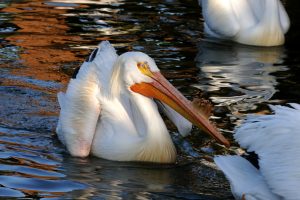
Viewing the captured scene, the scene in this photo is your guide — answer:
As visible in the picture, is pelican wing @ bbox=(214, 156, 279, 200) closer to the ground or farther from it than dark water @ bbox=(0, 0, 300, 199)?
farther from it

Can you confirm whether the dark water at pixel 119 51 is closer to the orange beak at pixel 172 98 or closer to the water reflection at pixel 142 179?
the water reflection at pixel 142 179

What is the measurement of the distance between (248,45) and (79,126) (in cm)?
403

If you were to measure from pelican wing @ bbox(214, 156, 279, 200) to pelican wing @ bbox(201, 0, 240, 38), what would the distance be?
4.76m

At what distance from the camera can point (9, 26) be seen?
963 cm

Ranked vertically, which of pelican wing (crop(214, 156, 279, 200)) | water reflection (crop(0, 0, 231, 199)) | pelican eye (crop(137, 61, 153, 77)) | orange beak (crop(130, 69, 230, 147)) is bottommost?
water reflection (crop(0, 0, 231, 199))

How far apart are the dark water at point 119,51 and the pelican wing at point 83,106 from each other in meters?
0.11

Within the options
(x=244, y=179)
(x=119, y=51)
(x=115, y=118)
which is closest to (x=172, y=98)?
(x=115, y=118)

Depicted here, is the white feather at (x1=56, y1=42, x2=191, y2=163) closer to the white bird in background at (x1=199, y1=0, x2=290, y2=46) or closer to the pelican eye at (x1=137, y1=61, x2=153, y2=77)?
the pelican eye at (x1=137, y1=61, x2=153, y2=77)

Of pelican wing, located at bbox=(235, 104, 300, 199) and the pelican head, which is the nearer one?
pelican wing, located at bbox=(235, 104, 300, 199)

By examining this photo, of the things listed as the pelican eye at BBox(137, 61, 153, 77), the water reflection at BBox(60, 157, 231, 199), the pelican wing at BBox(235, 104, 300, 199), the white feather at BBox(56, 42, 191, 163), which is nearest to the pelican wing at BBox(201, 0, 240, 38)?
the white feather at BBox(56, 42, 191, 163)

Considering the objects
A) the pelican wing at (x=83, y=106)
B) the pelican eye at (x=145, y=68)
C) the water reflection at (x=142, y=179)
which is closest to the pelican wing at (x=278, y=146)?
the water reflection at (x=142, y=179)

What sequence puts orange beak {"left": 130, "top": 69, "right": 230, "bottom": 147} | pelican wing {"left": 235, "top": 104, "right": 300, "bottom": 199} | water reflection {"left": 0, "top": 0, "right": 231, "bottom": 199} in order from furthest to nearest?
orange beak {"left": 130, "top": 69, "right": 230, "bottom": 147}, water reflection {"left": 0, "top": 0, "right": 231, "bottom": 199}, pelican wing {"left": 235, "top": 104, "right": 300, "bottom": 199}

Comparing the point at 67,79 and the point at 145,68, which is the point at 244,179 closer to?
the point at 145,68

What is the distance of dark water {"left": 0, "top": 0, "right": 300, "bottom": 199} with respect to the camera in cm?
517
